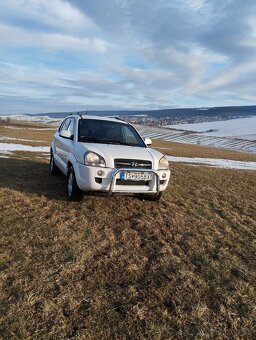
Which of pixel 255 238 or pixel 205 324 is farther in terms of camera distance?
pixel 255 238

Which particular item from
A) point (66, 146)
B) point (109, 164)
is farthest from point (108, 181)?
point (66, 146)

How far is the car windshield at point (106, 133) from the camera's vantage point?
281 inches

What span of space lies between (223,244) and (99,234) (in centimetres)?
202

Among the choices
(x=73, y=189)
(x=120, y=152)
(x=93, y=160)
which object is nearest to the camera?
(x=93, y=160)

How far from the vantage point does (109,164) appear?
6023 mm

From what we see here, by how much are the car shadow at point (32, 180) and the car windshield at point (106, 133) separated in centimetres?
146

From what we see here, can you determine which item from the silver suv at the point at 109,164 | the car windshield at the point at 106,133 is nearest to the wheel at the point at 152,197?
the silver suv at the point at 109,164

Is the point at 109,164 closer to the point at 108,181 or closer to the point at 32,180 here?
the point at 108,181

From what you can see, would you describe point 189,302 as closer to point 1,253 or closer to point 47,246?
point 47,246

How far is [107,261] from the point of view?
4293 mm

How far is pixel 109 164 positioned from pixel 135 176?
537 millimetres

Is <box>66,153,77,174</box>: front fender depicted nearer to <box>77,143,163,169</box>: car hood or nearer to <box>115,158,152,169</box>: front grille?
<box>77,143,163,169</box>: car hood

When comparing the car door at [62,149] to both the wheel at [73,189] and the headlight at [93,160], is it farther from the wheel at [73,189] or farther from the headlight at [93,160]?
the headlight at [93,160]

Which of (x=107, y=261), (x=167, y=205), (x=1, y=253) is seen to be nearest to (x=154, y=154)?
(x=167, y=205)
